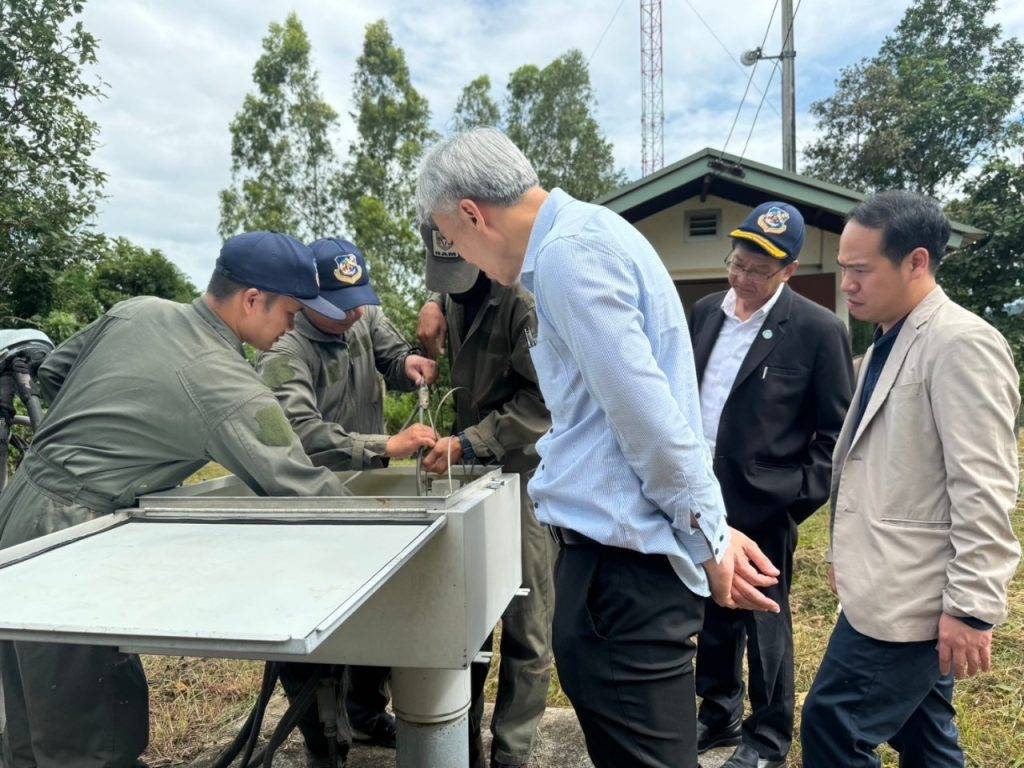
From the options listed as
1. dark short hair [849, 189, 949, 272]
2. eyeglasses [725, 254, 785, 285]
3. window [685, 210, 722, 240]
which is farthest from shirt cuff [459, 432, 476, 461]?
window [685, 210, 722, 240]

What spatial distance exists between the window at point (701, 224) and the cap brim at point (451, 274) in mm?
6323

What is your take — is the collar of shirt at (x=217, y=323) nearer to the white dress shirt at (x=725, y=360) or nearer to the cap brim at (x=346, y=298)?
the cap brim at (x=346, y=298)

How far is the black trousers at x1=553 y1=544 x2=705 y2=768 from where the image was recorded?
1218 millimetres

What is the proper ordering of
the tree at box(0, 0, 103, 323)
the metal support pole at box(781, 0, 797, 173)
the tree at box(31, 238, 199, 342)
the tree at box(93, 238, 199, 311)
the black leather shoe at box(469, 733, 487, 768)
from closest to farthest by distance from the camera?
the black leather shoe at box(469, 733, 487, 768)
the tree at box(0, 0, 103, 323)
the metal support pole at box(781, 0, 797, 173)
the tree at box(31, 238, 199, 342)
the tree at box(93, 238, 199, 311)

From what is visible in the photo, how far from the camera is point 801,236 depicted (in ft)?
7.89

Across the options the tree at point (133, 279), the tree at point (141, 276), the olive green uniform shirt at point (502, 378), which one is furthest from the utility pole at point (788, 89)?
the tree at point (141, 276)

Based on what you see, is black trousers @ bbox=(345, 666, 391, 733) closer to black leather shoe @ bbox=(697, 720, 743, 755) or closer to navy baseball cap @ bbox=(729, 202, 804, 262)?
black leather shoe @ bbox=(697, 720, 743, 755)

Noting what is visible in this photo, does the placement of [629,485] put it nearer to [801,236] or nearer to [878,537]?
[878,537]

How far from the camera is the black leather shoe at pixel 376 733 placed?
2611 mm

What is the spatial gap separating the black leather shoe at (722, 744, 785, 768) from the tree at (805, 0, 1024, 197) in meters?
18.1

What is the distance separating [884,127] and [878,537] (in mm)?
19696

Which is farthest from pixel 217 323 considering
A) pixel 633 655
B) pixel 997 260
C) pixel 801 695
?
pixel 997 260

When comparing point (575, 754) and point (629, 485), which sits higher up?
point (629, 485)

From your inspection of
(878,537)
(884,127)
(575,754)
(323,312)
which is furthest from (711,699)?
(884,127)
